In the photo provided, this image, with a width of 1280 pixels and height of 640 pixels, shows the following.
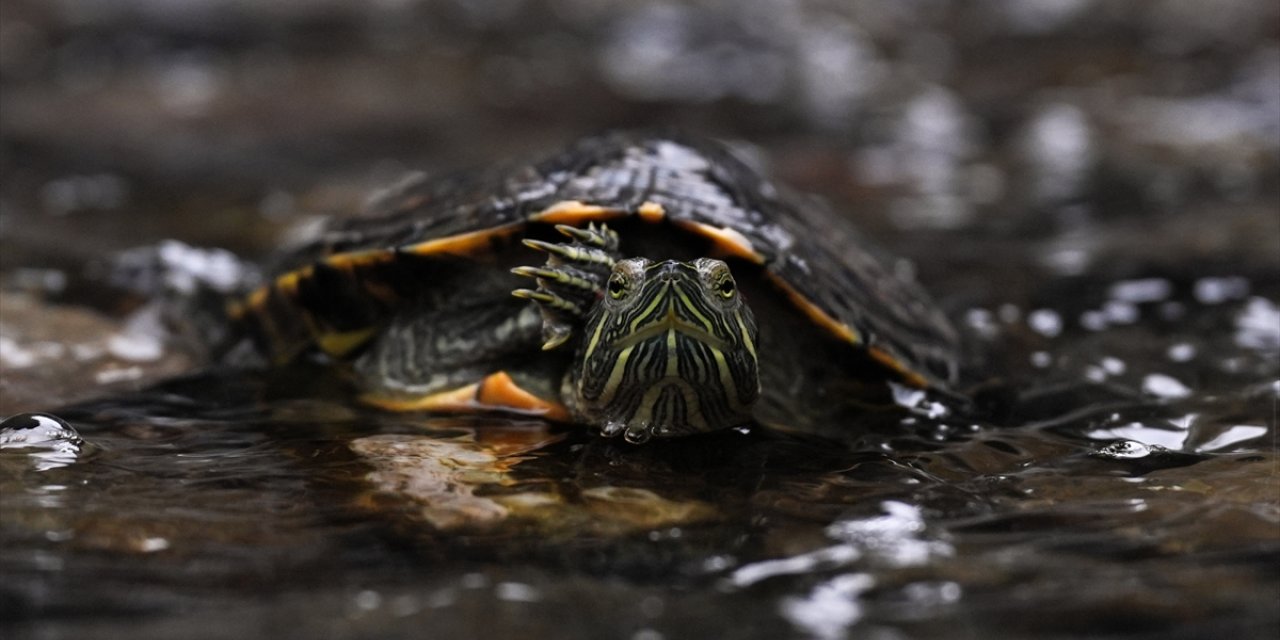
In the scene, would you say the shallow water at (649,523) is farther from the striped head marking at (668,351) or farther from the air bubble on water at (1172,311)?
the air bubble on water at (1172,311)

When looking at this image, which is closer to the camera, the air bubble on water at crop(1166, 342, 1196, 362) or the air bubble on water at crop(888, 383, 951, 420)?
the air bubble on water at crop(888, 383, 951, 420)

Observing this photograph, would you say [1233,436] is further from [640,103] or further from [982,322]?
[640,103]

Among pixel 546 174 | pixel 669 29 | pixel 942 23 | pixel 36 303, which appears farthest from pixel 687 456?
pixel 942 23

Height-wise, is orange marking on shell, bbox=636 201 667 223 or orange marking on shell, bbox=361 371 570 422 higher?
orange marking on shell, bbox=636 201 667 223

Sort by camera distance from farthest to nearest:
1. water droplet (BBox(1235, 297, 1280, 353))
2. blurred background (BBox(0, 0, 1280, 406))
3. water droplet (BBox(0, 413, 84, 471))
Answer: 1. blurred background (BBox(0, 0, 1280, 406))
2. water droplet (BBox(1235, 297, 1280, 353))
3. water droplet (BBox(0, 413, 84, 471))

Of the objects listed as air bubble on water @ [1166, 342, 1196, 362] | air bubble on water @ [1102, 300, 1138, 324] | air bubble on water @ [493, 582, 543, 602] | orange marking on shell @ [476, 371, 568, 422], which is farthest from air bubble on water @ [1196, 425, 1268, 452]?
air bubble on water @ [493, 582, 543, 602]

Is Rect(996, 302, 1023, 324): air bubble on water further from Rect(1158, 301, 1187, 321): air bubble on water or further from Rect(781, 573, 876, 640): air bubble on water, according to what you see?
Rect(781, 573, 876, 640): air bubble on water

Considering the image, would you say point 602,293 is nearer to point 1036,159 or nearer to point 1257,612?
point 1257,612

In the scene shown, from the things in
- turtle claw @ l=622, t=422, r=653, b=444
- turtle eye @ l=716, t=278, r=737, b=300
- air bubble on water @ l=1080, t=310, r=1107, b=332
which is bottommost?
turtle claw @ l=622, t=422, r=653, b=444
